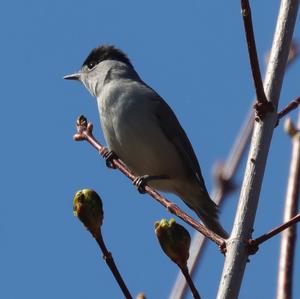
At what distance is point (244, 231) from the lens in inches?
106

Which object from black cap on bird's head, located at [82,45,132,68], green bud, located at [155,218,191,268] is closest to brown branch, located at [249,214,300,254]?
green bud, located at [155,218,191,268]

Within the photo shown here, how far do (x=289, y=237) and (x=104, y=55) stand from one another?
19.2 ft

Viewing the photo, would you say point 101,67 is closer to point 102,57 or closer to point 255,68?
point 102,57

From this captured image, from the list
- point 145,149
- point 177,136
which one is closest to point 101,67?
point 177,136

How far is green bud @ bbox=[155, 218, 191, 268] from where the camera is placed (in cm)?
262

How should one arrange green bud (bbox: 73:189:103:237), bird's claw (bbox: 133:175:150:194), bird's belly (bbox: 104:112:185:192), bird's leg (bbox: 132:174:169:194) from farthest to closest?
bird's belly (bbox: 104:112:185:192)
bird's leg (bbox: 132:174:169:194)
bird's claw (bbox: 133:175:150:194)
green bud (bbox: 73:189:103:237)

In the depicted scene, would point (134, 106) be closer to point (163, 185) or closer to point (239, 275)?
point (163, 185)

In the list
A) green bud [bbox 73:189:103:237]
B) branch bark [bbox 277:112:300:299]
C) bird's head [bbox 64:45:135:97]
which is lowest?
branch bark [bbox 277:112:300:299]

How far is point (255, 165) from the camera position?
2898mm

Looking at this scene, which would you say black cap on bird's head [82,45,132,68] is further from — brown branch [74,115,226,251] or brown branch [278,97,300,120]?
brown branch [278,97,300,120]

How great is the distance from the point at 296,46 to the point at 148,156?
2.50 metres

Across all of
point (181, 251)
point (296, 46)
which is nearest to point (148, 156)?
point (296, 46)

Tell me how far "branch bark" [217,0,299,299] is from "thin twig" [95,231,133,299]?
0.36 meters

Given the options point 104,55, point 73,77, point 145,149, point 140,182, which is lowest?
point 140,182
